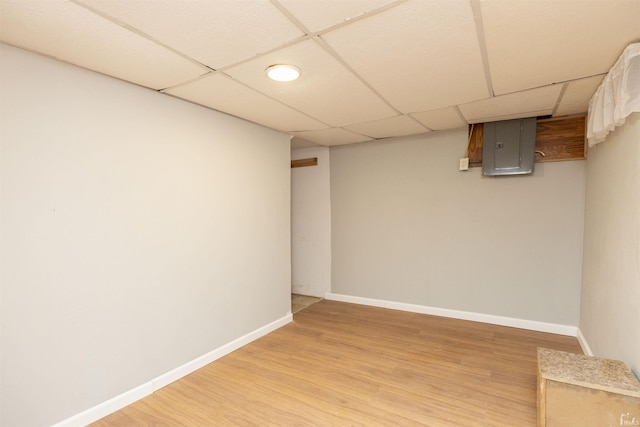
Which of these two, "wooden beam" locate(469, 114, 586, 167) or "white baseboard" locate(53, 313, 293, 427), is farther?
"wooden beam" locate(469, 114, 586, 167)

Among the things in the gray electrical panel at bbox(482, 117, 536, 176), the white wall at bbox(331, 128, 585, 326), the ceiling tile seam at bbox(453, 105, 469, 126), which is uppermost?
the ceiling tile seam at bbox(453, 105, 469, 126)

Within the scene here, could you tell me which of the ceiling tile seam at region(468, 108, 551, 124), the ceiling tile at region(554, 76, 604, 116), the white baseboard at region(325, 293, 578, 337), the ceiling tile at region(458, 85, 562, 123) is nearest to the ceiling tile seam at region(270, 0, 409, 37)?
the ceiling tile at region(458, 85, 562, 123)

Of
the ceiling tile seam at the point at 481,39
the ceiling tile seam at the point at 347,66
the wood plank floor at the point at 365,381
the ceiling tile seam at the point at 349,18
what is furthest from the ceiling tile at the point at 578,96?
the wood plank floor at the point at 365,381

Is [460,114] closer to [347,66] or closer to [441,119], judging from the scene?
[441,119]

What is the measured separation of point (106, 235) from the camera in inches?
81.0

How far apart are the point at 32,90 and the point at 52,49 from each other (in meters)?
0.26

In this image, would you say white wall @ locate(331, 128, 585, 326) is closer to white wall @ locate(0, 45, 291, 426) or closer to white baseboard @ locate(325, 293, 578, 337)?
white baseboard @ locate(325, 293, 578, 337)

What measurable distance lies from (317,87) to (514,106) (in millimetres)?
1845

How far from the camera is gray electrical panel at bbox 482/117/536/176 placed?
320 centimetres

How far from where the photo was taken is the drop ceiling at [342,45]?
1.38m

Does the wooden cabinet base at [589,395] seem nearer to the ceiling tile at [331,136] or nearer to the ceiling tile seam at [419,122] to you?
the ceiling tile seam at [419,122]

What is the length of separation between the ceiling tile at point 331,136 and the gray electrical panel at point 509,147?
4.74ft

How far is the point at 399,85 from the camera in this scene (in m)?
2.25

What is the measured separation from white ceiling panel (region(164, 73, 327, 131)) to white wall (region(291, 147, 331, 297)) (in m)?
1.47
